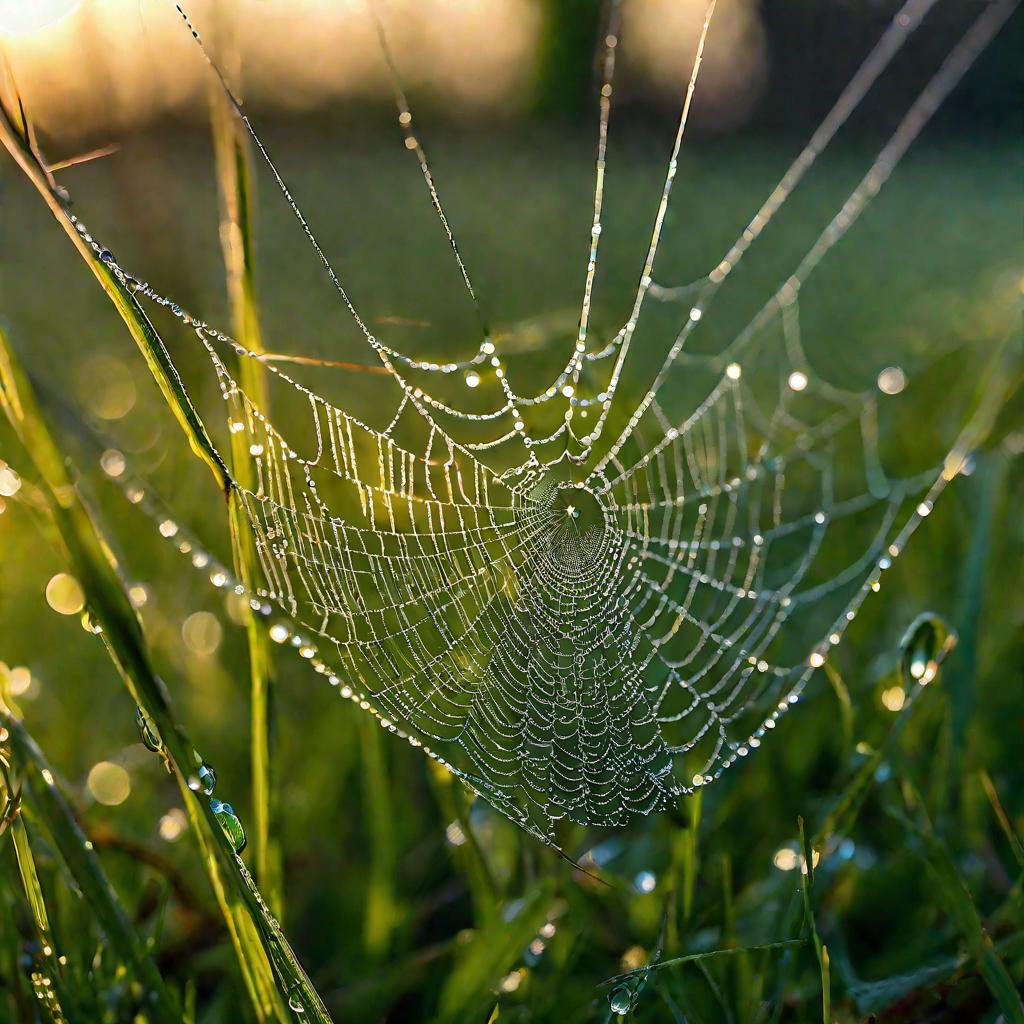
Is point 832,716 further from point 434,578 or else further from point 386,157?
point 386,157

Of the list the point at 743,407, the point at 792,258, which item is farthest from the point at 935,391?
the point at 792,258

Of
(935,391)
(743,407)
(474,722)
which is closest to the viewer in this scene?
(474,722)

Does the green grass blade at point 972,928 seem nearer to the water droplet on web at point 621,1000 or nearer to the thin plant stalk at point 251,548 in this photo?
the water droplet on web at point 621,1000

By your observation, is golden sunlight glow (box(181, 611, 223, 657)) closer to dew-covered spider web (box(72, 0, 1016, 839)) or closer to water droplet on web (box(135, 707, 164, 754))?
dew-covered spider web (box(72, 0, 1016, 839))

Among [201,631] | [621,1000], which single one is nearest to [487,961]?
[621,1000]

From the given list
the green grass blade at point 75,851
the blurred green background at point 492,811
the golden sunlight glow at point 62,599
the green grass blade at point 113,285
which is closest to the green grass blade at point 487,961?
the blurred green background at point 492,811

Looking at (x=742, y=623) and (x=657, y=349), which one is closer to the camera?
(x=742, y=623)

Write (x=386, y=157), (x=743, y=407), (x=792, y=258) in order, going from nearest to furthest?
(x=743, y=407)
(x=792, y=258)
(x=386, y=157)

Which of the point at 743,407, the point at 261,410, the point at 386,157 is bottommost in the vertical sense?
the point at 261,410
